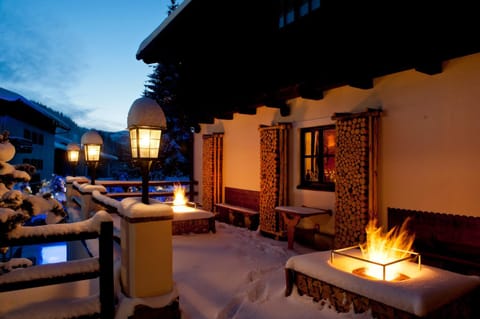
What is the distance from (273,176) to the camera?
25.4ft

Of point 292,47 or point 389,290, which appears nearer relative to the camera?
point 389,290

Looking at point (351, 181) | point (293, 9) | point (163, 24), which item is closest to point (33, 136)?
point (163, 24)

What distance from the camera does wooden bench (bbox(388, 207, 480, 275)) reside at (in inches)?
177

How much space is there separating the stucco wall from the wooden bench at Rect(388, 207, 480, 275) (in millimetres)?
130

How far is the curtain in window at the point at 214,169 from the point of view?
33.7 ft

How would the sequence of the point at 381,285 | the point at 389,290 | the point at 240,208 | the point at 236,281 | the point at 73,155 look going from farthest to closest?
the point at 73,155 → the point at 240,208 → the point at 236,281 → the point at 381,285 → the point at 389,290

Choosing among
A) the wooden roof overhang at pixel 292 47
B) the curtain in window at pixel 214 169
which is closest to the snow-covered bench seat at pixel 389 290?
the wooden roof overhang at pixel 292 47

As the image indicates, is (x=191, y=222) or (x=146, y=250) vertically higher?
(x=146, y=250)

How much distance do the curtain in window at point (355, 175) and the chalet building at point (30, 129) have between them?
13.2m

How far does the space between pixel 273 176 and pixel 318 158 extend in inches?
46.9

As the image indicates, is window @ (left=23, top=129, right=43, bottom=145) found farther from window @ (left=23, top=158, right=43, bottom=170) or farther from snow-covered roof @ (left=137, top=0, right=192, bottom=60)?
snow-covered roof @ (left=137, top=0, right=192, bottom=60)

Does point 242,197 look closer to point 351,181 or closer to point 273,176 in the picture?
point 273,176

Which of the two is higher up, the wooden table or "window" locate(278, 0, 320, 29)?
"window" locate(278, 0, 320, 29)

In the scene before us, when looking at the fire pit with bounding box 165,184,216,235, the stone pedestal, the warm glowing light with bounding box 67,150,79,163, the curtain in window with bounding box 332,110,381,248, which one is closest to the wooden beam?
the curtain in window with bounding box 332,110,381,248
